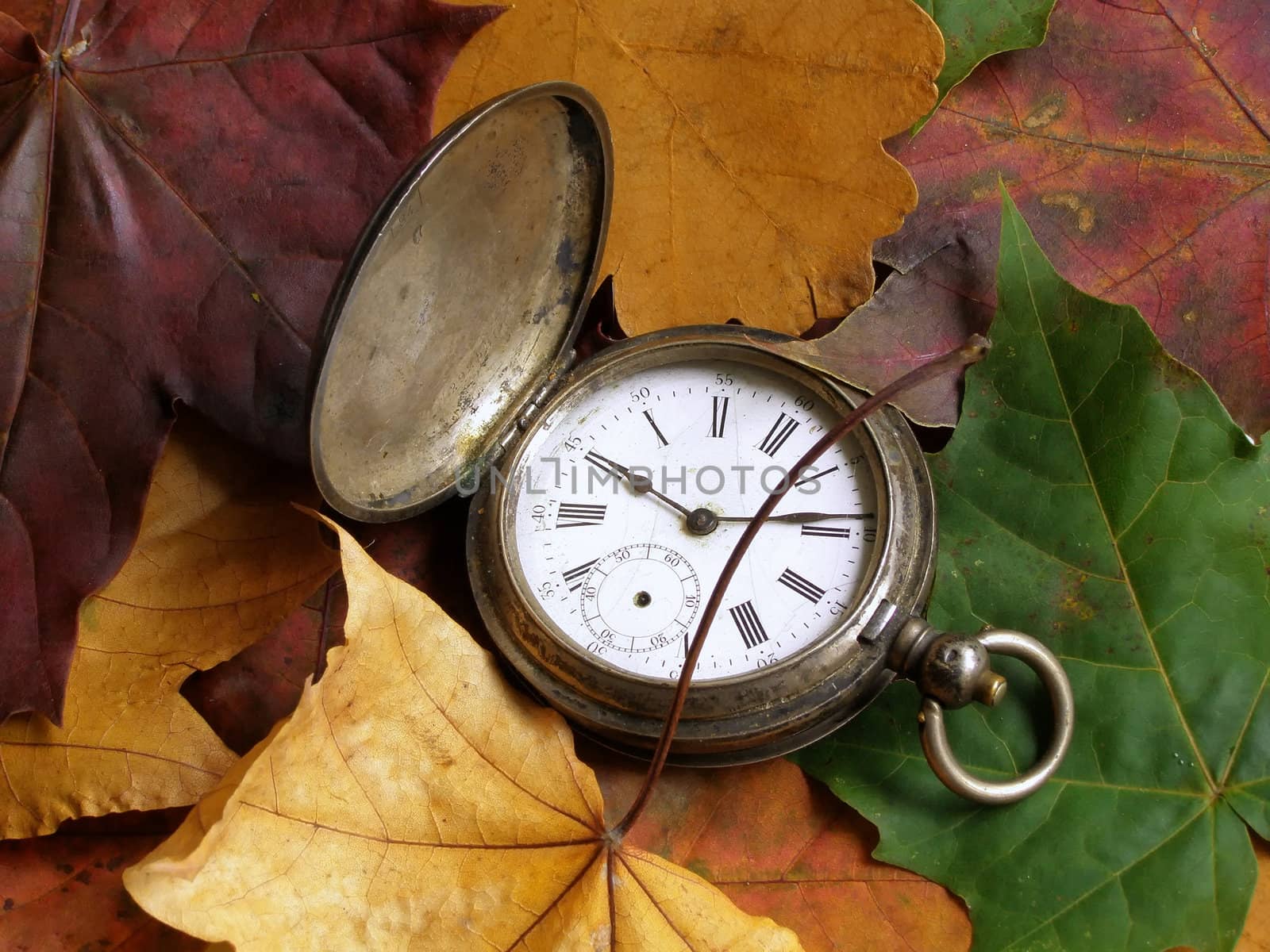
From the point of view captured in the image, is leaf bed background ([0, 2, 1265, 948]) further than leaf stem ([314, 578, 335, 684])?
No

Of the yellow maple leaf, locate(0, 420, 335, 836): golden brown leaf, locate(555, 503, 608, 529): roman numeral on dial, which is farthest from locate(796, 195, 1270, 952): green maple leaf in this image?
locate(0, 420, 335, 836): golden brown leaf

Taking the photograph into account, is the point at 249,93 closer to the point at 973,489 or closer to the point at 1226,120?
the point at 973,489

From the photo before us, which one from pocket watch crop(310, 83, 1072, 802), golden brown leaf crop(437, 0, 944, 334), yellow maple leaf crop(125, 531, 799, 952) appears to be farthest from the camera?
golden brown leaf crop(437, 0, 944, 334)

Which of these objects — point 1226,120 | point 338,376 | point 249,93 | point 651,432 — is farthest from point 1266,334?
point 249,93

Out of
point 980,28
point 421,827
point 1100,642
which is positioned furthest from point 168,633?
point 980,28

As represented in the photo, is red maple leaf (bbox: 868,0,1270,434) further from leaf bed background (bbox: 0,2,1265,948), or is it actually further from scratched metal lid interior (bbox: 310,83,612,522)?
scratched metal lid interior (bbox: 310,83,612,522)
